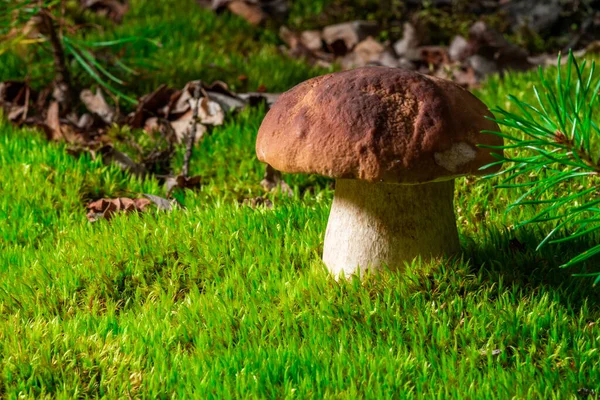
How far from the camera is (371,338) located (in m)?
2.59

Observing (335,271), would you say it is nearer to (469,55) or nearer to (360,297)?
(360,297)

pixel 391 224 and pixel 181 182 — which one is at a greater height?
pixel 391 224

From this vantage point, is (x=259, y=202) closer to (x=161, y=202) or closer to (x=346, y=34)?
(x=161, y=202)

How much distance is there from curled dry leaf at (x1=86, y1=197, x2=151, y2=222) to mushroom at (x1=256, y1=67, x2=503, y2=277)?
1.37m

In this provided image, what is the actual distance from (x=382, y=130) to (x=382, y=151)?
0.08 metres

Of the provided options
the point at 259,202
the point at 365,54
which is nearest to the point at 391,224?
the point at 259,202

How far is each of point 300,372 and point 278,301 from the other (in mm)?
465

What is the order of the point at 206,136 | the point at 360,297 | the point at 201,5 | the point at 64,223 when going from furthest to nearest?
the point at 201,5 < the point at 206,136 < the point at 64,223 < the point at 360,297

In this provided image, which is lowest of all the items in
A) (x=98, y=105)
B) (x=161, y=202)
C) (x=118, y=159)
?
(x=161, y=202)

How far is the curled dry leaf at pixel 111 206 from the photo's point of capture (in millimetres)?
3879

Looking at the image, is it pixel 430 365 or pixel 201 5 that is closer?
pixel 430 365

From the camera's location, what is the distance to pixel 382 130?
2.49m

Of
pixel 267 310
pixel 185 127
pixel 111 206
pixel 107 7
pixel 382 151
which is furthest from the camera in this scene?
pixel 107 7

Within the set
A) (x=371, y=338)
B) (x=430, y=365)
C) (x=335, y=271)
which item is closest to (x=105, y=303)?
(x=335, y=271)
